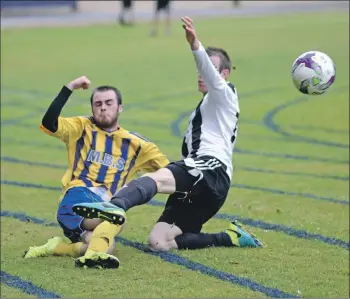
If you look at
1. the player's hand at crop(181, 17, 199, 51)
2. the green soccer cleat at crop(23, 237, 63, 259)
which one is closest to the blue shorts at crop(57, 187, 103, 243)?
the green soccer cleat at crop(23, 237, 63, 259)

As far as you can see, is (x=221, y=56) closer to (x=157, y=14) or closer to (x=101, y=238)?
(x=101, y=238)

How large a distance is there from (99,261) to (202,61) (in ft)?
5.09

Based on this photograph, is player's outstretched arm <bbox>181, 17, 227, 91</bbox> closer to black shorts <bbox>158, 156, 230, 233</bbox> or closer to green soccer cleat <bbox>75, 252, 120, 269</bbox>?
black shorts <bbox>158, 156, 230, 233</bbox>

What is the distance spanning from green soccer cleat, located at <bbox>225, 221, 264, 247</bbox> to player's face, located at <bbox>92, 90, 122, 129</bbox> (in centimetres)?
124

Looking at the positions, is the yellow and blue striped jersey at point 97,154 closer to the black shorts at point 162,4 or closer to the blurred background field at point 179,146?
the blurred background field at point 179,146

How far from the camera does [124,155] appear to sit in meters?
6.80

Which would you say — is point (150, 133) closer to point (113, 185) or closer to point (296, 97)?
point (296, 97)

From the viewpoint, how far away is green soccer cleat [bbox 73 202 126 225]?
561 cm

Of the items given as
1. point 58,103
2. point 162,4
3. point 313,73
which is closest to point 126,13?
point 162,4

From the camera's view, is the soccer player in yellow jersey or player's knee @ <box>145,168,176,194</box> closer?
player's knee @ <box>145,168,176,194</box>

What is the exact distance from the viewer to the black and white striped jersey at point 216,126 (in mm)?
6594

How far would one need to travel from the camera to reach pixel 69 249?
6.61m

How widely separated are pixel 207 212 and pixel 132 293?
1.34m

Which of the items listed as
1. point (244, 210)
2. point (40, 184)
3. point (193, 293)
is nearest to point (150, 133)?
point (40, 184)
